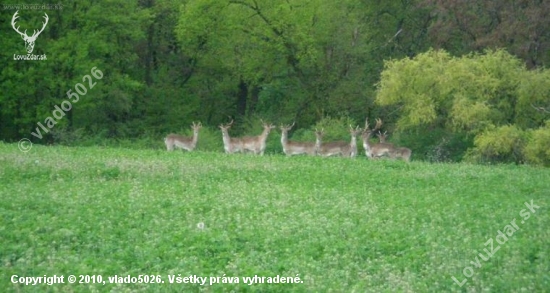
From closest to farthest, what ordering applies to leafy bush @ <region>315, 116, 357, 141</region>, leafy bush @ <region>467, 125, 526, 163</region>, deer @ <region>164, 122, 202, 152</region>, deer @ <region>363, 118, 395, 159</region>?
leafy bush @ <region>467, 125, 526, 163</region> → deer @ <region>363, 118, 395, 159</region> → deer @ <region>164, 122, 202, 152</region> → leafy bush @ <region>315, 116, 357, 141</region>

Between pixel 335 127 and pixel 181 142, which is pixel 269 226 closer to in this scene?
pixel 181 142

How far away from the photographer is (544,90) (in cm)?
3184

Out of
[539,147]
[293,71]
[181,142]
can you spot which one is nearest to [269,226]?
[539,147]

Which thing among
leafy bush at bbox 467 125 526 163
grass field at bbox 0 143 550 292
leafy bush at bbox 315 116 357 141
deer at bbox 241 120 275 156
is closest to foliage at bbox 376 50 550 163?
leafy bush at bbox 467 125 526 163

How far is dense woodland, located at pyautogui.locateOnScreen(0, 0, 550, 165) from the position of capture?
109 ft

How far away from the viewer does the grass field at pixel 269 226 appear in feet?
36.3

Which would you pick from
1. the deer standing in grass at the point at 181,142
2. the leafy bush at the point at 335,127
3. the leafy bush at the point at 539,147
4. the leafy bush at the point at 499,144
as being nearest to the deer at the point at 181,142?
the deer standing in grass at the point at 181,142

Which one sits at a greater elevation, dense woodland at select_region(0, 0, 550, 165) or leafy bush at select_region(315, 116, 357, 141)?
dense woodland at select_region(0, 0, 550, 165)

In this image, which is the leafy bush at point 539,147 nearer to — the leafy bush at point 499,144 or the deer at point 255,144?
the leafy bush at point 499,144

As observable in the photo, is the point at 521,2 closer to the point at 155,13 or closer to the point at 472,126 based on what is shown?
the point at 472,126

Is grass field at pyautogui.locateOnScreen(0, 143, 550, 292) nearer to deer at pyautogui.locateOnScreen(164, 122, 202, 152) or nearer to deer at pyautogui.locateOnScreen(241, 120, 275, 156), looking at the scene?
deer at pyautogui.locateOnScreen(241, 120, 275, 156)

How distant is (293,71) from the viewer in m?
46.0

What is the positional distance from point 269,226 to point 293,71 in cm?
3217

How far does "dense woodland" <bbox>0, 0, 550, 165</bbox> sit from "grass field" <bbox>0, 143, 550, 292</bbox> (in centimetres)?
985
